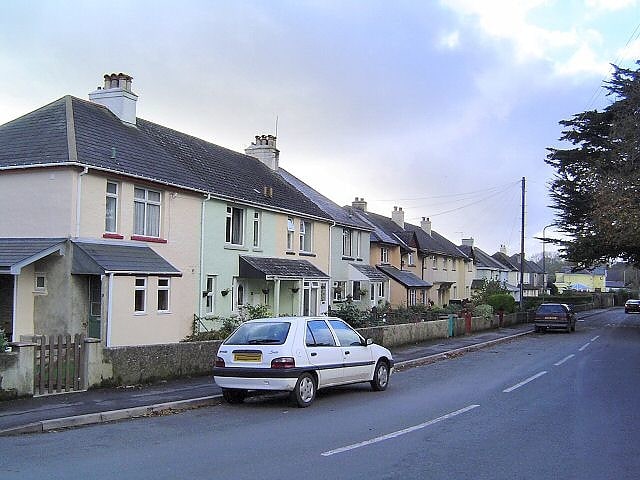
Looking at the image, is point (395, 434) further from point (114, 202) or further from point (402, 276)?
point (402, 276)

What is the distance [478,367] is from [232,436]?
459 inches

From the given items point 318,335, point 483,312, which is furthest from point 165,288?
point 483,312

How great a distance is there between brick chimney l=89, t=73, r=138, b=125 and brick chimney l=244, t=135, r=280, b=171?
38.2ft

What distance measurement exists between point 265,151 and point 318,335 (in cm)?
2289

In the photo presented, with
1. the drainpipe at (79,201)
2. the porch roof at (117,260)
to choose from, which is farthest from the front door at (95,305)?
the drainpipe at (79,201)

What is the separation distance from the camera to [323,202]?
36625 mm

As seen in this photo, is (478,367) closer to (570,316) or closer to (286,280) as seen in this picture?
(286,280)

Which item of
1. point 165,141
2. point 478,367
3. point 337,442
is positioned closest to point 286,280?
point 165,141

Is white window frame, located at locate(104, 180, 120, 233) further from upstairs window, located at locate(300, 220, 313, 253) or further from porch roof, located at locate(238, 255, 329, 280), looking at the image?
upstairs window, located at locate(300, 220, 313, 253)

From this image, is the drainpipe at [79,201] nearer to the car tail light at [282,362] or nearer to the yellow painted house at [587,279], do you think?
the car tail light at [282,362]

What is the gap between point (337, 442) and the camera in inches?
338

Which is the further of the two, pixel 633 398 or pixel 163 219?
pixel 163 219

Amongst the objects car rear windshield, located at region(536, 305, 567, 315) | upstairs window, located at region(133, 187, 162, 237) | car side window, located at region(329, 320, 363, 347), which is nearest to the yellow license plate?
car side window, located at region(329, 320, 363, 347)

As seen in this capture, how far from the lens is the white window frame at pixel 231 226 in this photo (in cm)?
2478
